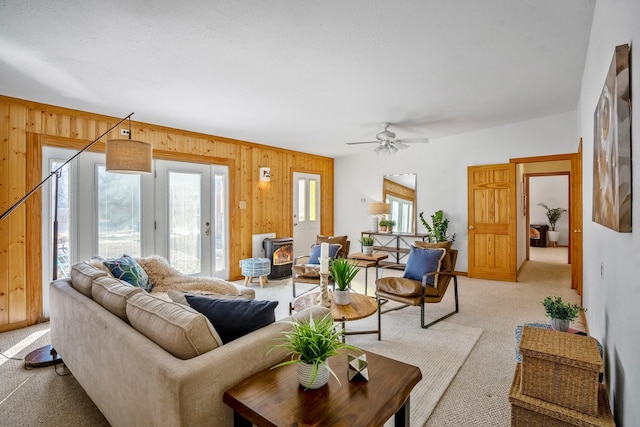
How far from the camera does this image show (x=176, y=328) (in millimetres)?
1421

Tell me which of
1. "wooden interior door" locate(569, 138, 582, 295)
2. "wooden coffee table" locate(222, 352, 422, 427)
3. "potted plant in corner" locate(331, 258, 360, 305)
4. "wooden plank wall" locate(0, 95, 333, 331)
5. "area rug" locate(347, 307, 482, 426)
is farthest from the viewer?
"wooden interior door" locate(569, 138, 582, 295)

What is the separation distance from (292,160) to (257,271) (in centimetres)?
257

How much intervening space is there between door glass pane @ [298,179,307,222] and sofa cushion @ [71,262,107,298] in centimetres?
460

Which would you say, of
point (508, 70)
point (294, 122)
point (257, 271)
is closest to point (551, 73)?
point (508, 70)

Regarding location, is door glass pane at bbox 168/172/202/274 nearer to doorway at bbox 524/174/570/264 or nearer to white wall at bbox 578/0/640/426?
white wall at bbox 578/0/640/426

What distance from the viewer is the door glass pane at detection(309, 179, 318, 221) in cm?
724

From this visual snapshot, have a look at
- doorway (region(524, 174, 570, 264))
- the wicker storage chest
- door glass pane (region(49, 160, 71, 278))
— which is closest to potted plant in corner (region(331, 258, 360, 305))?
the wicker storage chest

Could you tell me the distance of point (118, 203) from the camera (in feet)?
14.0

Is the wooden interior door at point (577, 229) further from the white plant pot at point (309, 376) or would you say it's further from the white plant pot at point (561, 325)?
the white plant pot at point (309, 376)

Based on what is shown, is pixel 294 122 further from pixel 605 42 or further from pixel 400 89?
pixel 605 42

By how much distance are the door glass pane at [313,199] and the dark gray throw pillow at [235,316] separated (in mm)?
5523

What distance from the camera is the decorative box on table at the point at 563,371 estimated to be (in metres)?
1.39

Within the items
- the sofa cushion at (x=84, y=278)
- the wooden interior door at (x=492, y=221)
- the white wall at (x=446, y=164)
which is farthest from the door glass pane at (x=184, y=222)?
the wooden interior door at (x=492, y=221)

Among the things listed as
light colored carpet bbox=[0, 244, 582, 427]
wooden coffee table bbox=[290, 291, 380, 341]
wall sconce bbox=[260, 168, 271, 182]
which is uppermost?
wall sconce bbox=[260, 168, 271, 182]
